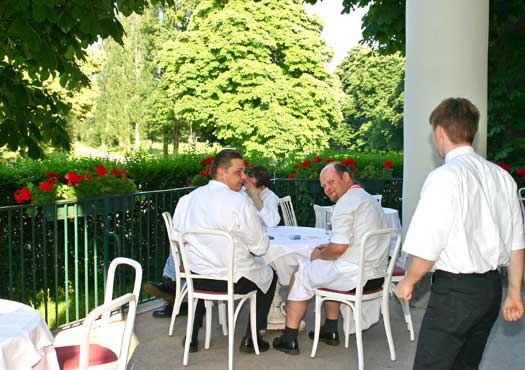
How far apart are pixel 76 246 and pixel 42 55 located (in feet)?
6.32

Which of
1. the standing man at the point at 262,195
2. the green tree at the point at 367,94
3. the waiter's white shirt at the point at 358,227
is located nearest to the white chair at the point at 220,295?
the waiter's white shirt at the point at 358,227

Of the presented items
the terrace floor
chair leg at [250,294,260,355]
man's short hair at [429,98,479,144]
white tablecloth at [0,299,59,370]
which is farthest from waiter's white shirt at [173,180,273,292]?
man's short hair at [429,98,479,144]

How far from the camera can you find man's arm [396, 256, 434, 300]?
299 cm

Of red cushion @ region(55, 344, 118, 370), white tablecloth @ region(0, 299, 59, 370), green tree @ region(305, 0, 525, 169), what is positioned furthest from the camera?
green tree @ region(305, 0, 525, 169)

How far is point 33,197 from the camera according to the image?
622cm

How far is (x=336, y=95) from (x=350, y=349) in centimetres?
2859

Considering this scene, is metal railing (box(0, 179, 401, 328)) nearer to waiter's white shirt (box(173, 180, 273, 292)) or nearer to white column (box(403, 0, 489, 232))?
waiter's white shirt (box(173, 180, 273, 292))

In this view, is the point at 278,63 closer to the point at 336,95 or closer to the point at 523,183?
the point at 336,95

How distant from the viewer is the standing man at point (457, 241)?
9.78 feet

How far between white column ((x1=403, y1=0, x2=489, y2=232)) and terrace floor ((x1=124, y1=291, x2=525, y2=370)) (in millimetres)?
1755

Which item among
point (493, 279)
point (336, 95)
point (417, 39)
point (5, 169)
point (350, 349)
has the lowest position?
point (350, 349)

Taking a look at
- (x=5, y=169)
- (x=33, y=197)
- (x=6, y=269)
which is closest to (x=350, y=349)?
(x=33, y=197)

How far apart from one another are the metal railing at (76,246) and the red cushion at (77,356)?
2146 mm

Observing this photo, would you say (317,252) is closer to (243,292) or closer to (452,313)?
(243,292)
